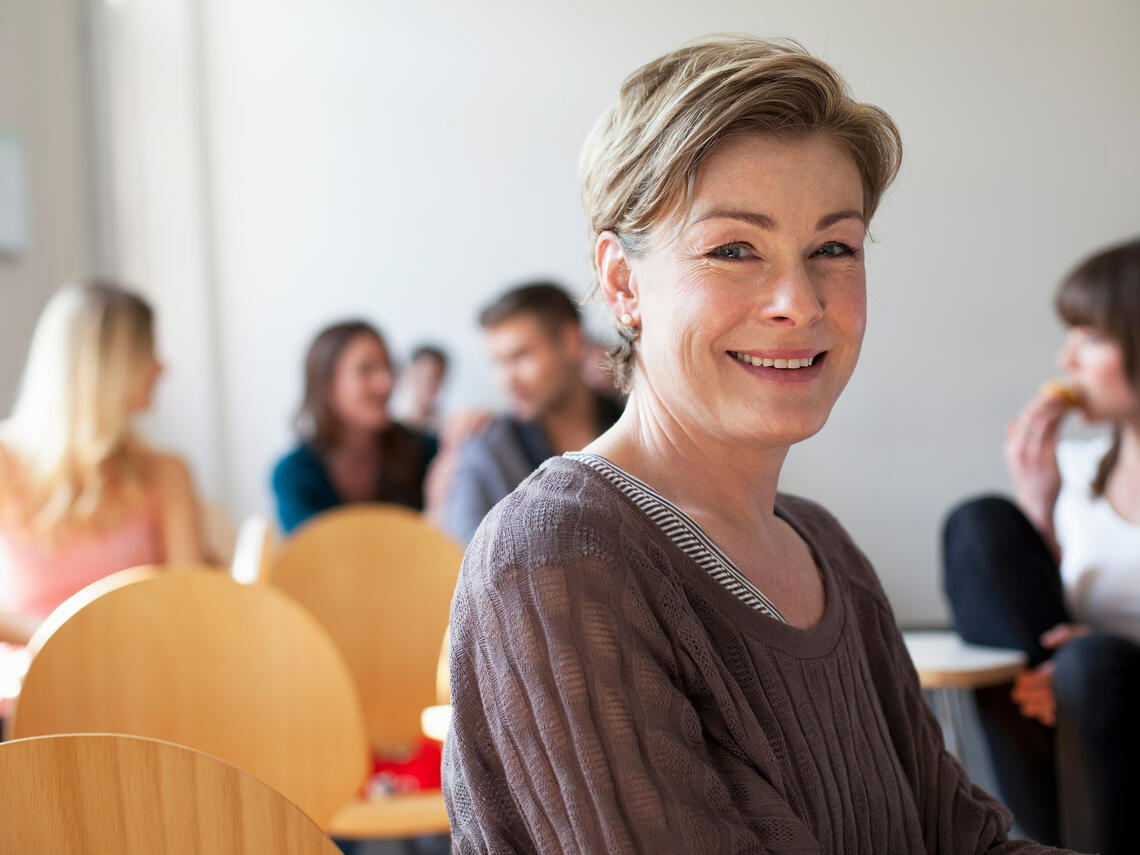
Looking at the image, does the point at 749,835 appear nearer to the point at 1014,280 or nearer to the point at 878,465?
the point at 878,465

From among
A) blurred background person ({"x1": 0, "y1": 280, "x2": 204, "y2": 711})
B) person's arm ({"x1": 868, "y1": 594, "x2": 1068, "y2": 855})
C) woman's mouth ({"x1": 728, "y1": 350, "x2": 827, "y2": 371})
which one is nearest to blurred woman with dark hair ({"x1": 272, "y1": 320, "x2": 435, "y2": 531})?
blurred background person ({"x1": 0, "y1": 280, "x2": 204, "y2": 711})

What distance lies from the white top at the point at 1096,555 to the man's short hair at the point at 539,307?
47.3 inches

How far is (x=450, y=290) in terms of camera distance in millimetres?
4730

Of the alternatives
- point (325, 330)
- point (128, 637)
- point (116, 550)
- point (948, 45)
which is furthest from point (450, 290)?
point (128, 637)

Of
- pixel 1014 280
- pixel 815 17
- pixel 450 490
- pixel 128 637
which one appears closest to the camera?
pixel 815 17

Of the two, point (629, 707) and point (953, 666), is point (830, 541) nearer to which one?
point (629, 707)

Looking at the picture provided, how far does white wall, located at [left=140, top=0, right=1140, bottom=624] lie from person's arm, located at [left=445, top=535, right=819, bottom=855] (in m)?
0.46

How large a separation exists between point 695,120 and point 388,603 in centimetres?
153

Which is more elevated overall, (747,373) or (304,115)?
(304,115)

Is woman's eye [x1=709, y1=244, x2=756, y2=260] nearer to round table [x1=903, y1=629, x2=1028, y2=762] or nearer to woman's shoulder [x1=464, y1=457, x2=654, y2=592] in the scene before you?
woman's shoulder [x1=464, y1=457, x2=654, y2=592]

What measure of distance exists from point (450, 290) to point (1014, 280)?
2427mm

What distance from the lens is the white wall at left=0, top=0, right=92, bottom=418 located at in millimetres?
4012

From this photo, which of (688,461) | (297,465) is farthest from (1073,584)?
(297,465)

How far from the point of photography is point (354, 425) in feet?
10.9
